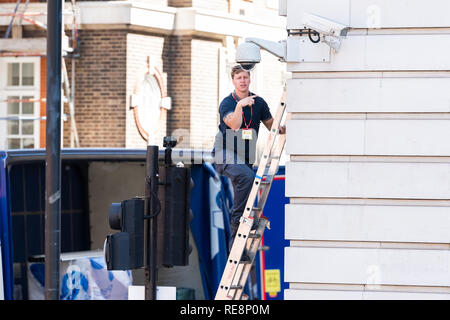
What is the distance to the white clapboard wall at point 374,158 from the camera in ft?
23.9

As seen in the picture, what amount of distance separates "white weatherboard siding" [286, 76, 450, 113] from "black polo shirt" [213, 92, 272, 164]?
2.19 ft

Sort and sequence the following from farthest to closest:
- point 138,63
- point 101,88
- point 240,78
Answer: point 138,63 < point 101,88 < point 240,78

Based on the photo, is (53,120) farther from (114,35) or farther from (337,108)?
(114,35)

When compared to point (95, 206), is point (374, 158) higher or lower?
higher

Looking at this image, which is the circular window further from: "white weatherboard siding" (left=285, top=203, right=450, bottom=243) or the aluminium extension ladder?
"white weatherboard siding" (left=285, top=203, right=450, bottom=243)

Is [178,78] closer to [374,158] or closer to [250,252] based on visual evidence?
[250,252]

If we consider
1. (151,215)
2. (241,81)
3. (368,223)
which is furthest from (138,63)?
(368,223)

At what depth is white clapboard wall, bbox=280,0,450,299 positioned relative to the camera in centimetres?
727

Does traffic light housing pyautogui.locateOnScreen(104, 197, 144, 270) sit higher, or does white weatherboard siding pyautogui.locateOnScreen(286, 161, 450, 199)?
white weatherboard siding pyautogui.locateOnScreen(286, 161, 450, 199)

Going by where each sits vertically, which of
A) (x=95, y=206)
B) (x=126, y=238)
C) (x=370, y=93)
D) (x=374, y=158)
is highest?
(x=370, y=93)

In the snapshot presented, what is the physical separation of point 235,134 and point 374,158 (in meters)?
1.16

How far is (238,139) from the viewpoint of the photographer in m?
7.99

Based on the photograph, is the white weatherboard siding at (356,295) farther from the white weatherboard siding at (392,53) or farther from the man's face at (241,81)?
the man's face at (241,81)

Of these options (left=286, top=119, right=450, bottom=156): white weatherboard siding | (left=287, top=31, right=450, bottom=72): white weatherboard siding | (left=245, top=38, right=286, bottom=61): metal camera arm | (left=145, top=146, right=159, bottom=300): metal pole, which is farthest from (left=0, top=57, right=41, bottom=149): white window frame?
(left=287, top=31, right=450, bottom=72): white weatherboard siding
